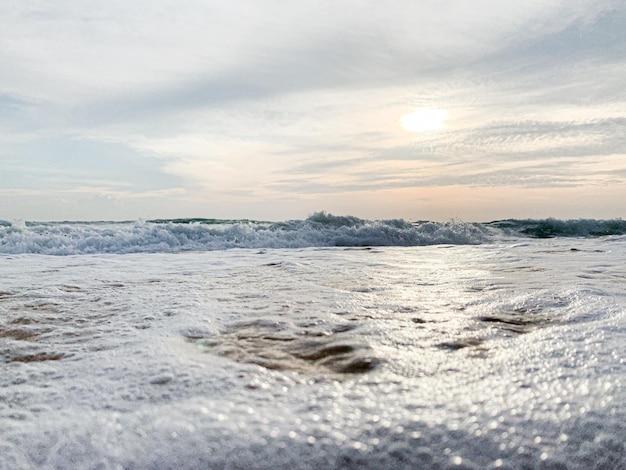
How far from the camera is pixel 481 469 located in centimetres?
106

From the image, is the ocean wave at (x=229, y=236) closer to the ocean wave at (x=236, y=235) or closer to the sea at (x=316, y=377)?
the ocean wave at (x=236, y=235)

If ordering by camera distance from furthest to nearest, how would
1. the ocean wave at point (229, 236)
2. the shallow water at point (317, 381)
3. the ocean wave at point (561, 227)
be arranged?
the ocean wave at point (561, 227) < the ocean wave at point (229, 236) < the shallow water at point (317, 381)

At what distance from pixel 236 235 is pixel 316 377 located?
1002cm

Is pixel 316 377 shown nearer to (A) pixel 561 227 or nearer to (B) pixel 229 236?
(B) pixel 229 236

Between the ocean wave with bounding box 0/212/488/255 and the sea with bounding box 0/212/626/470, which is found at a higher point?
the ocean wave with bounding box 0/212/488/255

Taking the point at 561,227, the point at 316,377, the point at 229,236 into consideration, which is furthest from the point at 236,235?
the point at 561,227

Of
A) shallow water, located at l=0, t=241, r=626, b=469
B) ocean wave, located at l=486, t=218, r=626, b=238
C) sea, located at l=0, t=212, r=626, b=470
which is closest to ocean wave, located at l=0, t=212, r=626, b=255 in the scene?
ocean wave, located at l=486, t=218, r=626, b=238

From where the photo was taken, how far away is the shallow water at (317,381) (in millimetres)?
1154

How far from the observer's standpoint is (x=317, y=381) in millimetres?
1529

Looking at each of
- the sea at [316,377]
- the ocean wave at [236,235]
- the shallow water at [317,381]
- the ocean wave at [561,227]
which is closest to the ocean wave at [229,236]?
the ocean wave at [236,235]

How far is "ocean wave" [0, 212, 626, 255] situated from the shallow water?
275 inches

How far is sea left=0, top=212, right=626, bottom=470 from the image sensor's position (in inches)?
45.5

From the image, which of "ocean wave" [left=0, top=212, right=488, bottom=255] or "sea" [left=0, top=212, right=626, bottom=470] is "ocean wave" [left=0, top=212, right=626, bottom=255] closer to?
"ocean wave" [left=0, top=212, right=488, bottom=255]

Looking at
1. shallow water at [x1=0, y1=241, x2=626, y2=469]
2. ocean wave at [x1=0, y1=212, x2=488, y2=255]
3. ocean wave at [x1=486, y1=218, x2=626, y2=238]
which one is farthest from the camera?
ocean wave at [x1=486, y1=218, x2=626, y2=238]
